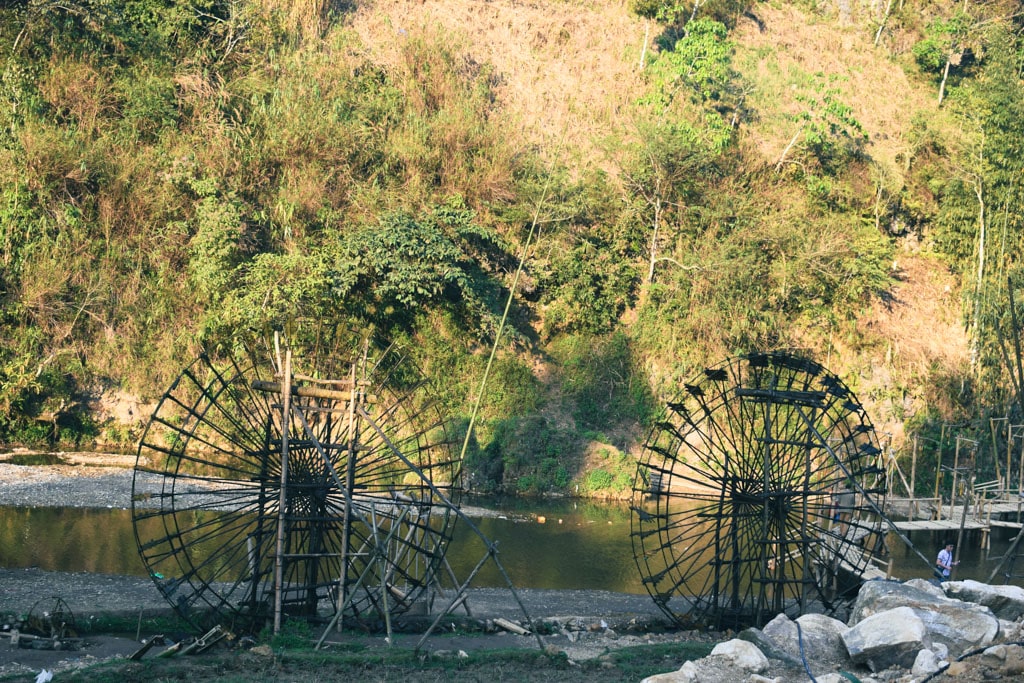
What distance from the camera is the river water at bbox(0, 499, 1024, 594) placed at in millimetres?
18484

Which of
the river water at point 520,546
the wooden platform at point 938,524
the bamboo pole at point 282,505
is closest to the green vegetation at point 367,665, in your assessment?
the bamboo pole at point 282,505

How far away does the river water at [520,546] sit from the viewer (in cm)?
1848

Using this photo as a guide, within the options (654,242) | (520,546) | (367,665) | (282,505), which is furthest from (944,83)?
(367,665)

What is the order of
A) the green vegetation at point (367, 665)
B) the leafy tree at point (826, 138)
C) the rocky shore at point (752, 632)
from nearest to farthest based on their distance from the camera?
1. the green vegetation at point (367, 665)
2. the rocky shore at point (752, 632)
3. the leafy tree at point (826, 138)

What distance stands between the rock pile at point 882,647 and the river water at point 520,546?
5.65 metres

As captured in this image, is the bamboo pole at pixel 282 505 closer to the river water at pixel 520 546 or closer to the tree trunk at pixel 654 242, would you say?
the river water at pixel 520 546

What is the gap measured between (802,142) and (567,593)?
21593 millimetres

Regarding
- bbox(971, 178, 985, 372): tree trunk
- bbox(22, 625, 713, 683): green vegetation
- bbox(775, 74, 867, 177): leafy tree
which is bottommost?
bbox(22, 625, 713, 683): green vegetation

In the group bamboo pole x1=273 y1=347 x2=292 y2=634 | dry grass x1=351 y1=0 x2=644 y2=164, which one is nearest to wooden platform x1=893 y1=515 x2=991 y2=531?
bamboo pole x1=273 y1=347 x2=292 y2=634

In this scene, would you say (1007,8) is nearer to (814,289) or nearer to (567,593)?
(814,289)

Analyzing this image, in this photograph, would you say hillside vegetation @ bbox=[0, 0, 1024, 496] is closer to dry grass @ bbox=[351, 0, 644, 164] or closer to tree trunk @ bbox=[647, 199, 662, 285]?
tree trunk @ bbox=[647, 199, 662, 285]

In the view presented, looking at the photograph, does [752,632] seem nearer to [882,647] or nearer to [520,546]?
[882,647]

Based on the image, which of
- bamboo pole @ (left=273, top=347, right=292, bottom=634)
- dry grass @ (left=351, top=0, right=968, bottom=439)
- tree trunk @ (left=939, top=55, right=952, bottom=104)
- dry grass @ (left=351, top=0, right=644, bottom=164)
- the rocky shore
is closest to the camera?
the rocky shore

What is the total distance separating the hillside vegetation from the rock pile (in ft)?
40.5
